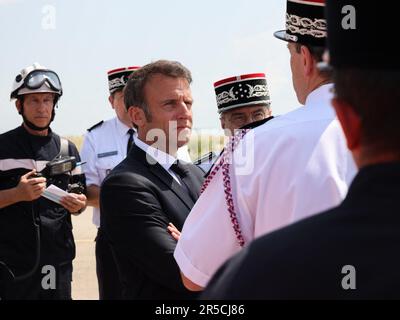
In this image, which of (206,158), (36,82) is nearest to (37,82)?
(36,82)

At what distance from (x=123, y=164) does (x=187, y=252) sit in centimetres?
116

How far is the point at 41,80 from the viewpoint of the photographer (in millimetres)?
5664

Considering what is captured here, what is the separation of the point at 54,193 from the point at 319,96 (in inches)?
131

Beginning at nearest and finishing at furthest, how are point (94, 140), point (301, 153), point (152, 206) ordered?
point (301, 153) < point (152, 206) < point (94, 140)

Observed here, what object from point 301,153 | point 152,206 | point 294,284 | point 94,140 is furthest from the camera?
point 94,140

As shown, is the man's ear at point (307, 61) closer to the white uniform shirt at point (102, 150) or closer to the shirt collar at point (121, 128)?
the white uniform shirt at point (102, 150)

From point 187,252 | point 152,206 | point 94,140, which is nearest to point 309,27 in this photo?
point 187,252

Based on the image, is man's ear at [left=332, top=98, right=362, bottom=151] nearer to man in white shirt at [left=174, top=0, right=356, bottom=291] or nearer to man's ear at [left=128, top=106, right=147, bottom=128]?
man in white shirt at [left=174, top=0, right=356, bottom=291]

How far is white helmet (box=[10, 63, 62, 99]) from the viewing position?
561 centimetres

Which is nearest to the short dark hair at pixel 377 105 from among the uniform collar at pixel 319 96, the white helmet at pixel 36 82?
the uniform collar at pixel 319 96

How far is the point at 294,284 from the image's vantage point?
1.26 meters

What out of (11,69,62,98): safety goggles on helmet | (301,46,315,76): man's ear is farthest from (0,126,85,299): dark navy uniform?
(301,46,315,76): man's ear

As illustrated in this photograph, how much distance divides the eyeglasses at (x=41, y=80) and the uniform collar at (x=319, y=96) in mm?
3536
